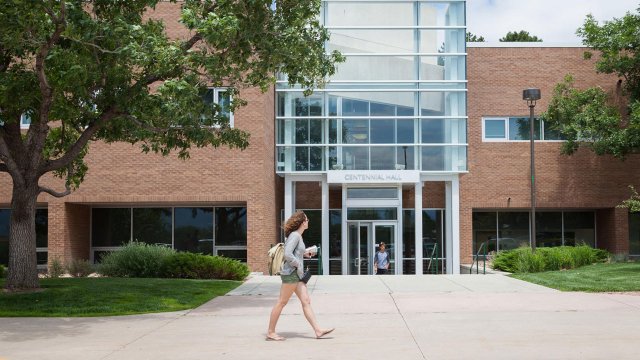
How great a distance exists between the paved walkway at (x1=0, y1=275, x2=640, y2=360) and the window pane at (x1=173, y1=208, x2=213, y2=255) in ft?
43.8

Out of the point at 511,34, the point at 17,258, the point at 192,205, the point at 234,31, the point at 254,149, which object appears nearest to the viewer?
the point at 234,31

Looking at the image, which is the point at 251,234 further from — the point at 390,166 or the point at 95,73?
the point at 95,73

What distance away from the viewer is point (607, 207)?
3312 centimetres

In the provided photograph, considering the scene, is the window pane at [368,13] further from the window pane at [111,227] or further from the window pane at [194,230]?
the window pane at [111,227]

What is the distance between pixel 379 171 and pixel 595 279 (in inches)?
451

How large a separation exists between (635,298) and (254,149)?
1521 centimetres

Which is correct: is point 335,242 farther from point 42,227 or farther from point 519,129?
point 42,227

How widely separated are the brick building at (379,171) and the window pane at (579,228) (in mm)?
344

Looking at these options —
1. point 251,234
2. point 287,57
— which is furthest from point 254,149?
point 287,57

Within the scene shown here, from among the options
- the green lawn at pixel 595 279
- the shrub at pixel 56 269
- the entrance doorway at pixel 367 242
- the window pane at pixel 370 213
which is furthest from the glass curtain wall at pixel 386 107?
the shrub at pixel 56 269

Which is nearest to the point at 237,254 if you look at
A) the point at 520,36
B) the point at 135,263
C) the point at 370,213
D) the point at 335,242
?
the point at 335,242

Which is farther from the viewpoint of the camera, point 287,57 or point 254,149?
point 254,149

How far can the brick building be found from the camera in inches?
1110

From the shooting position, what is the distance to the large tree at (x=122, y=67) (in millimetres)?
13727
